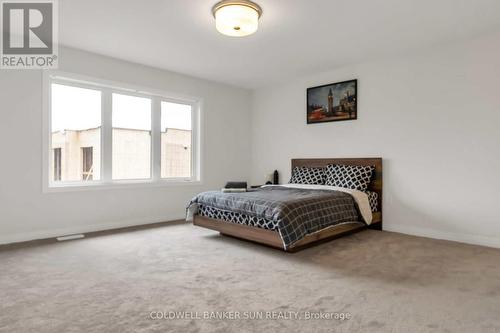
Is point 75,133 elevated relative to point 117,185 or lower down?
elevated

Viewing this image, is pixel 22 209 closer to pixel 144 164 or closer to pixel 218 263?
pixel 144 164

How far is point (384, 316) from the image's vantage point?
6.02ft

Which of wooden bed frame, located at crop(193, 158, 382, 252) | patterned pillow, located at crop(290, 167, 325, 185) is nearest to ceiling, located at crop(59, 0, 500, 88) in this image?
wooden bed frame, located at crop(193, 158, 382, 252)

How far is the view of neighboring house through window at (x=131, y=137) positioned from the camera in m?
4.40

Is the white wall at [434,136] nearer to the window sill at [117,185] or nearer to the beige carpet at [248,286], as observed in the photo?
the beige carpet at [248,286]

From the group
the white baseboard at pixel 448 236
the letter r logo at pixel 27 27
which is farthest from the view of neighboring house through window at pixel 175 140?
the white baseboard at pixel 448 236

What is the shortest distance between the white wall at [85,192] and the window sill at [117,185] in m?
0.05

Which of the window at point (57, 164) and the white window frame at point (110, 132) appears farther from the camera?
the window at point (57, 164)

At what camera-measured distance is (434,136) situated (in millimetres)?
3816

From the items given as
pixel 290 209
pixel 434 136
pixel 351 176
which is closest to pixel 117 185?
pixel 290 209

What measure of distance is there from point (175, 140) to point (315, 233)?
2895 mm

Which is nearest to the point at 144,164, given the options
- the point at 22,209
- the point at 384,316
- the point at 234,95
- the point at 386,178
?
the point at 22,209

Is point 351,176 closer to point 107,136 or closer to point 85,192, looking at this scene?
point 107,136

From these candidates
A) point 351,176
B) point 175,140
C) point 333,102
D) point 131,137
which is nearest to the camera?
point 351,176
